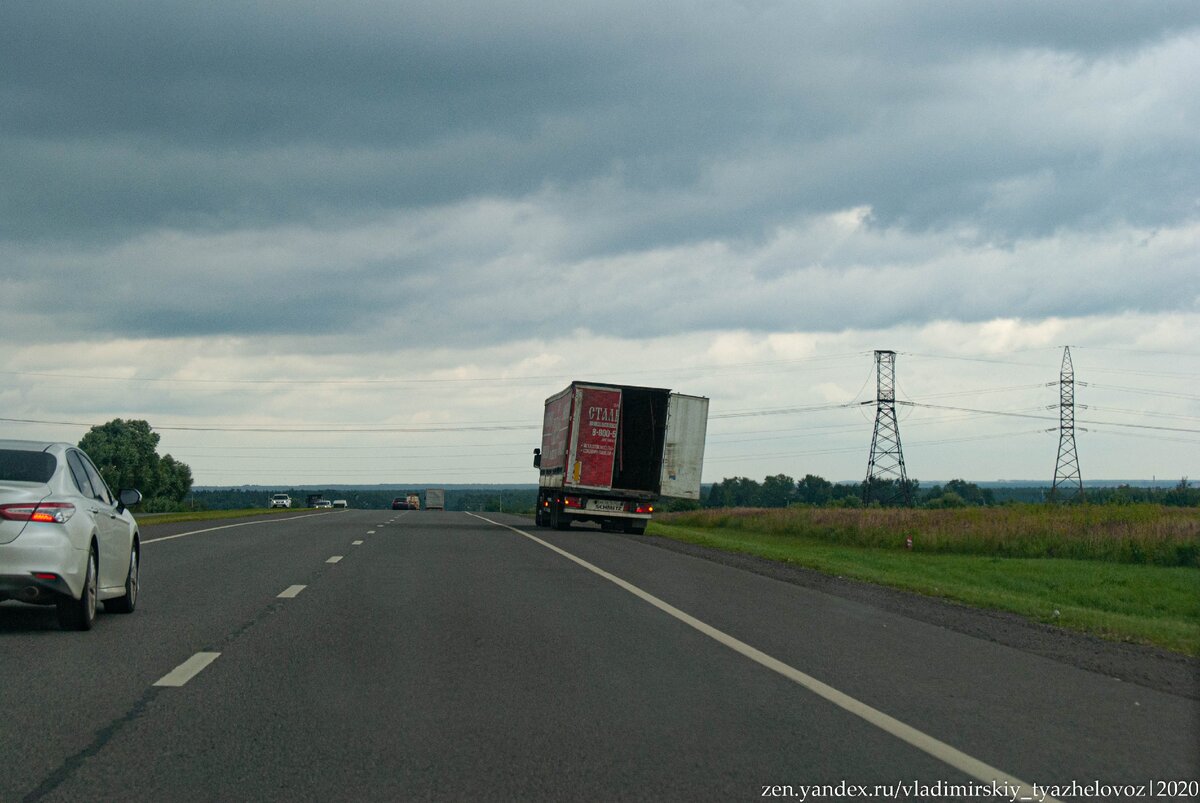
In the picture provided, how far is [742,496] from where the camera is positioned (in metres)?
155

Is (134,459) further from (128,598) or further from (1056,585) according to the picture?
(128,598)

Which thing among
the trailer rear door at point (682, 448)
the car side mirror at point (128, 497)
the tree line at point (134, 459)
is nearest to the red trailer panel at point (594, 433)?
the trailer rear door at point (682, 448)

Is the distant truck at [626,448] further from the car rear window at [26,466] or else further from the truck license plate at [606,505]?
the car rear window at [26,466]

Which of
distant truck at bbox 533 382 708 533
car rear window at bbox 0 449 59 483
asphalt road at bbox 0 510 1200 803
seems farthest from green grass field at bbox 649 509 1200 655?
car rear window at bbox 0 449 59 483

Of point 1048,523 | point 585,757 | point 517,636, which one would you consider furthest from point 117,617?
point 1048,523

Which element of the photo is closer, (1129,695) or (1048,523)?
(1129,695)

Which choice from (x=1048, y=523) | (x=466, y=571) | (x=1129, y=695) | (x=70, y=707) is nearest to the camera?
(x=70, y=707)

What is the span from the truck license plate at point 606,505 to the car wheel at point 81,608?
1016 inches

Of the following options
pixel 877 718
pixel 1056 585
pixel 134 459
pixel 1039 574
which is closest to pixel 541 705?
pixel 877 718

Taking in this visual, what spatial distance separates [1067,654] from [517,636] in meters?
4.90

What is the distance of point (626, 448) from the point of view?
119ft

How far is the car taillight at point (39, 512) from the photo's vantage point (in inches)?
396

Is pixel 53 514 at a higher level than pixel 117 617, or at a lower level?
higher

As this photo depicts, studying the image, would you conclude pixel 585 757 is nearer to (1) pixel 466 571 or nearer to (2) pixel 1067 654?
(2) pixel 1067 654
